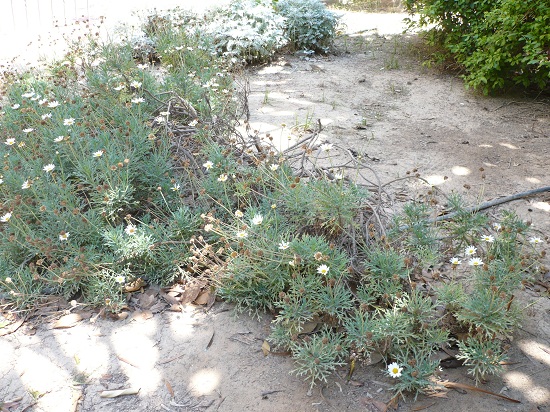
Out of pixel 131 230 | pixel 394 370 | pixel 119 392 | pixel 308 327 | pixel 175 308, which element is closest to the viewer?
pixel 394 370

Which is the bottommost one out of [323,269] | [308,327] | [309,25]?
[308,327]

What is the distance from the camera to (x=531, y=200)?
415 centimetres

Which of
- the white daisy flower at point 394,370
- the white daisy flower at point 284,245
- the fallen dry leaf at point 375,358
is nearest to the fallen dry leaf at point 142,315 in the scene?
the white daisy flower at point 284,245

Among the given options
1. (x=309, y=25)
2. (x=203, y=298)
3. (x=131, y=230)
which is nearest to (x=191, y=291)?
(x=203, y=298)

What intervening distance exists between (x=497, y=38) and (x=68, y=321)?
530 centimetres

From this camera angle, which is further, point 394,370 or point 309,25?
point 309,25

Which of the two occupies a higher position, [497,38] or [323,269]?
[497,38]

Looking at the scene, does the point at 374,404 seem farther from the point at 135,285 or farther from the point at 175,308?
the point at 135,285

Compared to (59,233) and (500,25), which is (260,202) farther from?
(500,25)

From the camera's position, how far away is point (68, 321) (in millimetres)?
2943

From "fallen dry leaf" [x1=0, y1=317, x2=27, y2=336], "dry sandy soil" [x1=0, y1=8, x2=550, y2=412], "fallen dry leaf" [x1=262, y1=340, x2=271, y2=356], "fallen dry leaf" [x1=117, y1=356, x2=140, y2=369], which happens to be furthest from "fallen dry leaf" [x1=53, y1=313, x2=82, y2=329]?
"fallen dry leaf" [x1=262, y1=340, x2=271, y2=356]

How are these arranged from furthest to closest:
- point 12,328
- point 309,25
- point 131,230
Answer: point 309,25
point 131,230
point 12,328

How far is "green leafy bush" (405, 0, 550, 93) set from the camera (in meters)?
5.39


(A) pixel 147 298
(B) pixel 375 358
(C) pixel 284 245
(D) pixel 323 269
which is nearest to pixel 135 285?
(A) pixel 147 298
